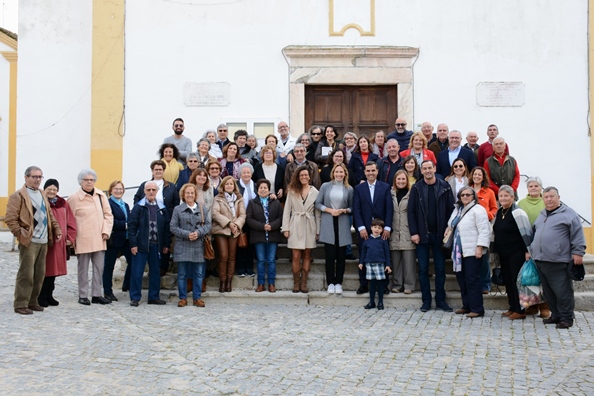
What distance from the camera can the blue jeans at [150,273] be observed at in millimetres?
8727

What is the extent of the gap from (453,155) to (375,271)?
7.44ft

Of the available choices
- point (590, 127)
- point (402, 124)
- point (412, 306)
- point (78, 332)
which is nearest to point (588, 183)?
point (590, 127)

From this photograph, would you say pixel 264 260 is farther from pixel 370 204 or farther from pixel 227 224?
pixel 370 204

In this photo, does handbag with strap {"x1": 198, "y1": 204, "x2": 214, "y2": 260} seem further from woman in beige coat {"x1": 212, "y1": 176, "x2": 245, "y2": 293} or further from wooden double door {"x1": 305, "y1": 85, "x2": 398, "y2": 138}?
wooden double door {"x1": 305, "y1": 85, "x2": 398, "y2": 138}

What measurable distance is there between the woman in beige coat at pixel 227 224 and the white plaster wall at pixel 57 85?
531 cm

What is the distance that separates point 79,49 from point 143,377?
9.55m

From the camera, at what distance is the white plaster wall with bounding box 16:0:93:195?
13422mm

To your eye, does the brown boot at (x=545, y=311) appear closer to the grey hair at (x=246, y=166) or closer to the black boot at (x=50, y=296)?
the grey hair at (x=246, y=166)

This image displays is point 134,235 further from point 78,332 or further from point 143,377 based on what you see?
point 143,377

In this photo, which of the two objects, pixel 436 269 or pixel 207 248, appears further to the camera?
pixel 207 248

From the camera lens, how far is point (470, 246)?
8266 mm

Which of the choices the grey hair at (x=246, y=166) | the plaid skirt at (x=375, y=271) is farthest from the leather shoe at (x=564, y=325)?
the grey hair at (x=246, y=166)

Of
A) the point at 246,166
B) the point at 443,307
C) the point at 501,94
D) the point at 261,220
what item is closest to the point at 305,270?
the point at 261,220

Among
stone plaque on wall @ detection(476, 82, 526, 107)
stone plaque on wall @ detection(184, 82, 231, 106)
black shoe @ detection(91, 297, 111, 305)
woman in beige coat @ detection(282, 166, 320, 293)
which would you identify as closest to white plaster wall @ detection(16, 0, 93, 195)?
stone plaque on wall @ detection(184, 82, 231, 106)
